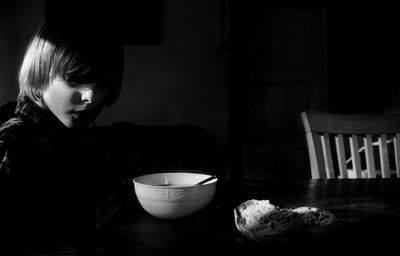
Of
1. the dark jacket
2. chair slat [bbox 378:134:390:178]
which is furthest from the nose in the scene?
chair slat [bbox 378:134:390:178]

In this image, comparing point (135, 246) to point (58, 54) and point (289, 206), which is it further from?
point (58, 54)

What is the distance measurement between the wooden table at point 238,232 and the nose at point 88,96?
0.26 metres

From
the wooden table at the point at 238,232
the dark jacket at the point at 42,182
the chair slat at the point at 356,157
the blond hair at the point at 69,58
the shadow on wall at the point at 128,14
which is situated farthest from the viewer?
the shadow on wall at the point at 128,14

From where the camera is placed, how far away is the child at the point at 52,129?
31.5 inches

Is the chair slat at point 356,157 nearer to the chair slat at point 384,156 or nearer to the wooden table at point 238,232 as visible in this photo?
the chair slat at point 384,156

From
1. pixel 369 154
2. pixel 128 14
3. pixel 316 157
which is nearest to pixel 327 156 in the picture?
pixel 316 157

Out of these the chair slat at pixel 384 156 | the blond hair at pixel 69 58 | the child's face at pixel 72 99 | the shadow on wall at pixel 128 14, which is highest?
the shadow on wall at pixel 128 14

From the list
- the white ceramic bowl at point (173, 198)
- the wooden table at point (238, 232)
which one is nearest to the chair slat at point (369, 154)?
the wooden table at point (238, 232)

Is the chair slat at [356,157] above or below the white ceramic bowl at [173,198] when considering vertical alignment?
below

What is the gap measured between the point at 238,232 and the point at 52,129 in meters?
0.64

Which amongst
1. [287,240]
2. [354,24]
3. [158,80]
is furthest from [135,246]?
[354,24]

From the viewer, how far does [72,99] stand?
0.86m

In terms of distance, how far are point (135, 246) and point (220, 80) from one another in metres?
3.19

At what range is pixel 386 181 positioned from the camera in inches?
42.6
